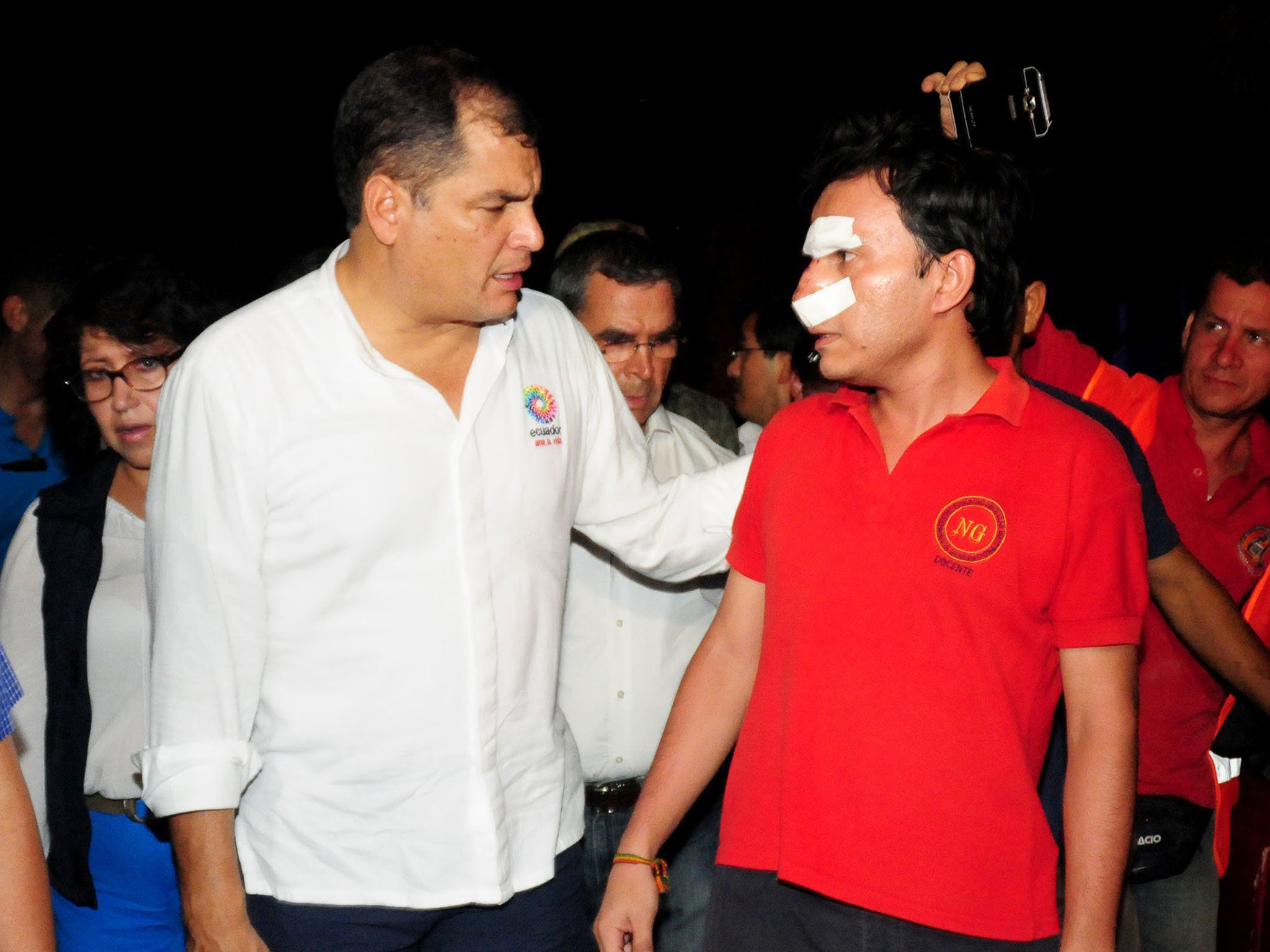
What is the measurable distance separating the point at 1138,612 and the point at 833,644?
0.47 metres

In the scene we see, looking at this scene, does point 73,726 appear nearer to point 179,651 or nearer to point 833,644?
point 179,651

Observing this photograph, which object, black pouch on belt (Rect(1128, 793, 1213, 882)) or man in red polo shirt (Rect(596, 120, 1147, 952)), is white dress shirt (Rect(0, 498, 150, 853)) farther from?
black pouch on belt (Rect(1128, 793, 1213, 882))

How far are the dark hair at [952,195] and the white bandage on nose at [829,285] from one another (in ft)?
0.29

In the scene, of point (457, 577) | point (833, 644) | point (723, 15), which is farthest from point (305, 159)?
point (833, 644)

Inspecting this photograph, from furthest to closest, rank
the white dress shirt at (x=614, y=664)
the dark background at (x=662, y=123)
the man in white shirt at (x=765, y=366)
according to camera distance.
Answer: the dark background at (x=662, y=123), the man in white shirt at (x=765, y=366), the white dress shirt at (x=614, y=664)

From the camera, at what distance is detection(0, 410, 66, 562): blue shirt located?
3889mm

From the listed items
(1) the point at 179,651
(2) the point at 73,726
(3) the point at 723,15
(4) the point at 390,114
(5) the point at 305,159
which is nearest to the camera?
(1) the point at 179,651

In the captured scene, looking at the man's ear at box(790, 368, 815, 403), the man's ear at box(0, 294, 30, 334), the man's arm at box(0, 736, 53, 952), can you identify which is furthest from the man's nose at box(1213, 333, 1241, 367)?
the man's ear at box(0, 294, 30, 334)

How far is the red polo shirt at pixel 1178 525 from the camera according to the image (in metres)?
3.20

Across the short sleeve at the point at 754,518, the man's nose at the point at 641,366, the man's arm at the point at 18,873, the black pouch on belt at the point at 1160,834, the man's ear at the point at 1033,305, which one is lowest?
the black pouch on belt at the point at 1160,834

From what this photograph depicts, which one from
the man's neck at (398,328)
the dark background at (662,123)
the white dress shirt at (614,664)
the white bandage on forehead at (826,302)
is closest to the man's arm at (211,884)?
the man's neck at (398,328)

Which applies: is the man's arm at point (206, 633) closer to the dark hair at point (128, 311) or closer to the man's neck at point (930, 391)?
the dark hair at point (128, 311)

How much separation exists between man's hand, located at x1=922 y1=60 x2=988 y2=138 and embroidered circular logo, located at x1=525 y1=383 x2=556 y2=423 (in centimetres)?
97

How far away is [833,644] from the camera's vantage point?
2.12 metres
